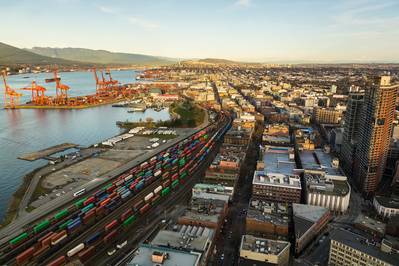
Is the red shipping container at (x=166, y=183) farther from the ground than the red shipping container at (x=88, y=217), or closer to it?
farther from the ground

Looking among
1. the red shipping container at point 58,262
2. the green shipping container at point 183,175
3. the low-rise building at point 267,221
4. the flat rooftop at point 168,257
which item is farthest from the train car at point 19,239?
the low-rise building at point 267,221

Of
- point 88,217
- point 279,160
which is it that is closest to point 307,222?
point 279,160

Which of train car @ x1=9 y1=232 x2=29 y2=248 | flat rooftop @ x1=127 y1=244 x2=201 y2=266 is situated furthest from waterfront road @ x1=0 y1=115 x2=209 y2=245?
flat rooftop @ x1=127 y1=244 x2=201 y2=266

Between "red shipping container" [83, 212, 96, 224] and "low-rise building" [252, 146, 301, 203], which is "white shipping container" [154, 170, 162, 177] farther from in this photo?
"low-rise building" [252, 146, 301, 203]

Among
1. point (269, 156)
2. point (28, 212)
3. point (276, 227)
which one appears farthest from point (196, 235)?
point (269, 156)

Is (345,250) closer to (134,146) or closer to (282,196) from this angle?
(282,196)

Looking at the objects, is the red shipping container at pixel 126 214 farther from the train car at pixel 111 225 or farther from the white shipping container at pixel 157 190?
the white shipping container at pixel 157 190

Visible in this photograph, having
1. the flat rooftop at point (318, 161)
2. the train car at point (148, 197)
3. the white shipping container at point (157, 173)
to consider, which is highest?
the flat rooftop at point (318, 161)

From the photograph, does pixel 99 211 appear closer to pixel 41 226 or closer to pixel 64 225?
pixel 64 225
